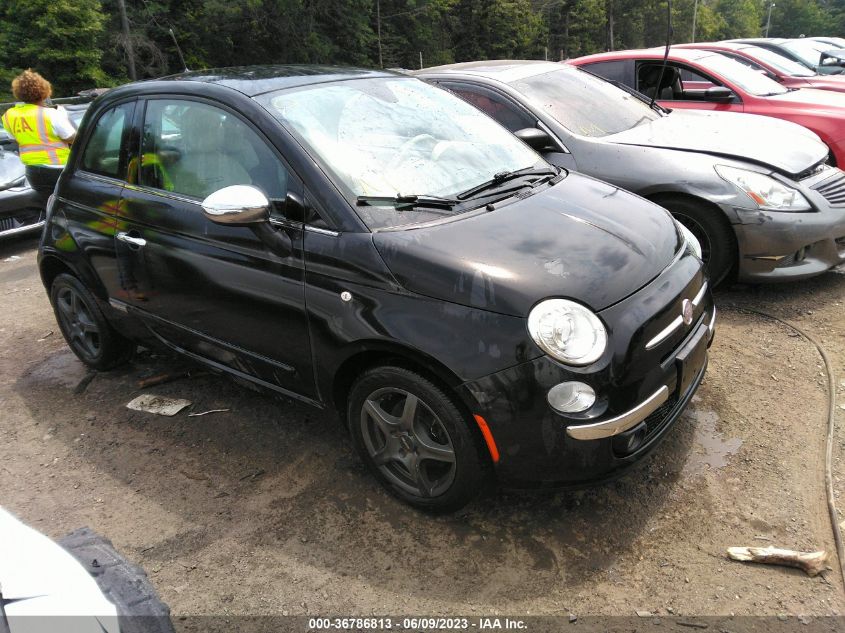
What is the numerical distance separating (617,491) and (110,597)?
198 centimetres

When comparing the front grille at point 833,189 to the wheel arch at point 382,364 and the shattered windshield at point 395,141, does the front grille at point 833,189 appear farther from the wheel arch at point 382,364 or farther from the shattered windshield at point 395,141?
the wheel arch at point 382,364

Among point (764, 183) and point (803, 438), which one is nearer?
point (803, 438)

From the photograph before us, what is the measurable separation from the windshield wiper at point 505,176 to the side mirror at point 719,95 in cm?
416

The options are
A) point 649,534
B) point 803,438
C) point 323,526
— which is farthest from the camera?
point 803,438

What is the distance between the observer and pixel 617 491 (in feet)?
9.30

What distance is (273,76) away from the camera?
3311mm

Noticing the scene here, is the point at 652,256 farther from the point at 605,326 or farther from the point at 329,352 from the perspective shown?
the point at 329,352

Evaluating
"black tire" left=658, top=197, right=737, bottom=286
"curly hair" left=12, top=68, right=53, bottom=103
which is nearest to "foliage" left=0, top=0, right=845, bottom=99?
"curly hair" left=12, top=68, right=53, bottom=103

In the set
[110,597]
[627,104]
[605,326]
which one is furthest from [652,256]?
[627,104]

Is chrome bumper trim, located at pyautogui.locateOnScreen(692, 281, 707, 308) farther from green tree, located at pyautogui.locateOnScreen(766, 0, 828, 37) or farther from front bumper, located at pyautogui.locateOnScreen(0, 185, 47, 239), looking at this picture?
green tree, located at pyautogui.locateOnScreen(766, 0, 828, 37)

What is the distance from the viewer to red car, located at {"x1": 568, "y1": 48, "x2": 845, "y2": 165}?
257 inches

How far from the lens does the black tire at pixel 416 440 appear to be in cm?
248

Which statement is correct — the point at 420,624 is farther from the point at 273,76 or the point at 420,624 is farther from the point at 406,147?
the point at 273,76

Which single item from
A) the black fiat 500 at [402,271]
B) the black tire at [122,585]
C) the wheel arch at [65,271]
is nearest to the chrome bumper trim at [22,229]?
the wheel arch at [65,271]
